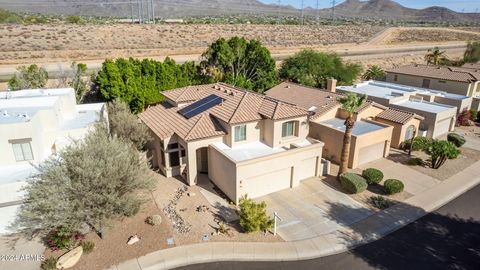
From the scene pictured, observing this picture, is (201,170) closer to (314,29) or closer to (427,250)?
(427,250)

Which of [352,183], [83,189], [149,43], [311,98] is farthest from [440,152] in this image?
[149,43]

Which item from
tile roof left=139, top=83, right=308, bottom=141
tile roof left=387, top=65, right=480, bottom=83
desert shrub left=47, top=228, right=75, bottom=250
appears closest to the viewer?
desert shrub left=47, top=228, right=75, bottom=250

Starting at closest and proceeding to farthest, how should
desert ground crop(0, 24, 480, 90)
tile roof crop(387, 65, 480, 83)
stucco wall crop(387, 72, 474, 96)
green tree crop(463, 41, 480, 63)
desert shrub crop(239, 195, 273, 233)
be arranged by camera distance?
1. desert shrub crop(239, 195, 273, 233)
2. stucco wall crop(387, 72, 474, 96)
3. tile roof crop(387, 65, 480, 83)
4. desert ground crop(0, 24, 480, 90)
5. green tree crop(463, 41, 480, 63)

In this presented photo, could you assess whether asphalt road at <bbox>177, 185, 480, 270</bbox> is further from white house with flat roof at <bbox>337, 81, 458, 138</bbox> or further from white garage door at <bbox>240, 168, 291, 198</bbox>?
white house with flat roof at <bbox>337, 81, 458, 138</bbox>

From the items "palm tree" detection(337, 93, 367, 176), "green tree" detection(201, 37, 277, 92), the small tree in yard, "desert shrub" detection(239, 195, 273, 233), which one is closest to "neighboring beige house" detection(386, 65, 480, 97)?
"green tree" detection(201, 37, 277, 92)

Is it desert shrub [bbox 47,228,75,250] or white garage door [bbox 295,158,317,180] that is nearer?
desert shrub [bbox 47,228,75,250]

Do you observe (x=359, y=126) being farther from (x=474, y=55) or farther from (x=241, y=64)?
(x=474, y=55)

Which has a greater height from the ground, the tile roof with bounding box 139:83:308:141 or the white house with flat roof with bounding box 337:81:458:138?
the tile roof with bounding box 139:83:308:141
